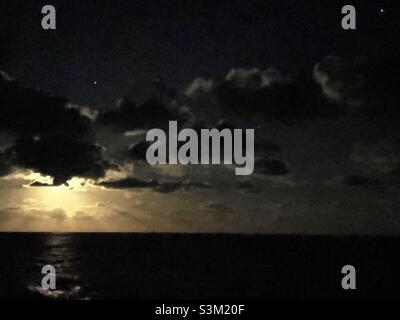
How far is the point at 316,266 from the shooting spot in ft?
254

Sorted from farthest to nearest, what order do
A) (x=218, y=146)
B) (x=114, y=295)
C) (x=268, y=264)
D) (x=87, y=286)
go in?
(x=268, y=264) < (x=87, y=286) < (x=114, y=295) < (x=218, y=146)

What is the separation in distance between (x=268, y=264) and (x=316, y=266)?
8.30 metres

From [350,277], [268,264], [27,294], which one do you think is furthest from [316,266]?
[350,277]

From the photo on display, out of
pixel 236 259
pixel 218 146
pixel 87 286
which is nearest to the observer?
pixel 218 146

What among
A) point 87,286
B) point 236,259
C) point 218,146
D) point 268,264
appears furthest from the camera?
point 236,259
